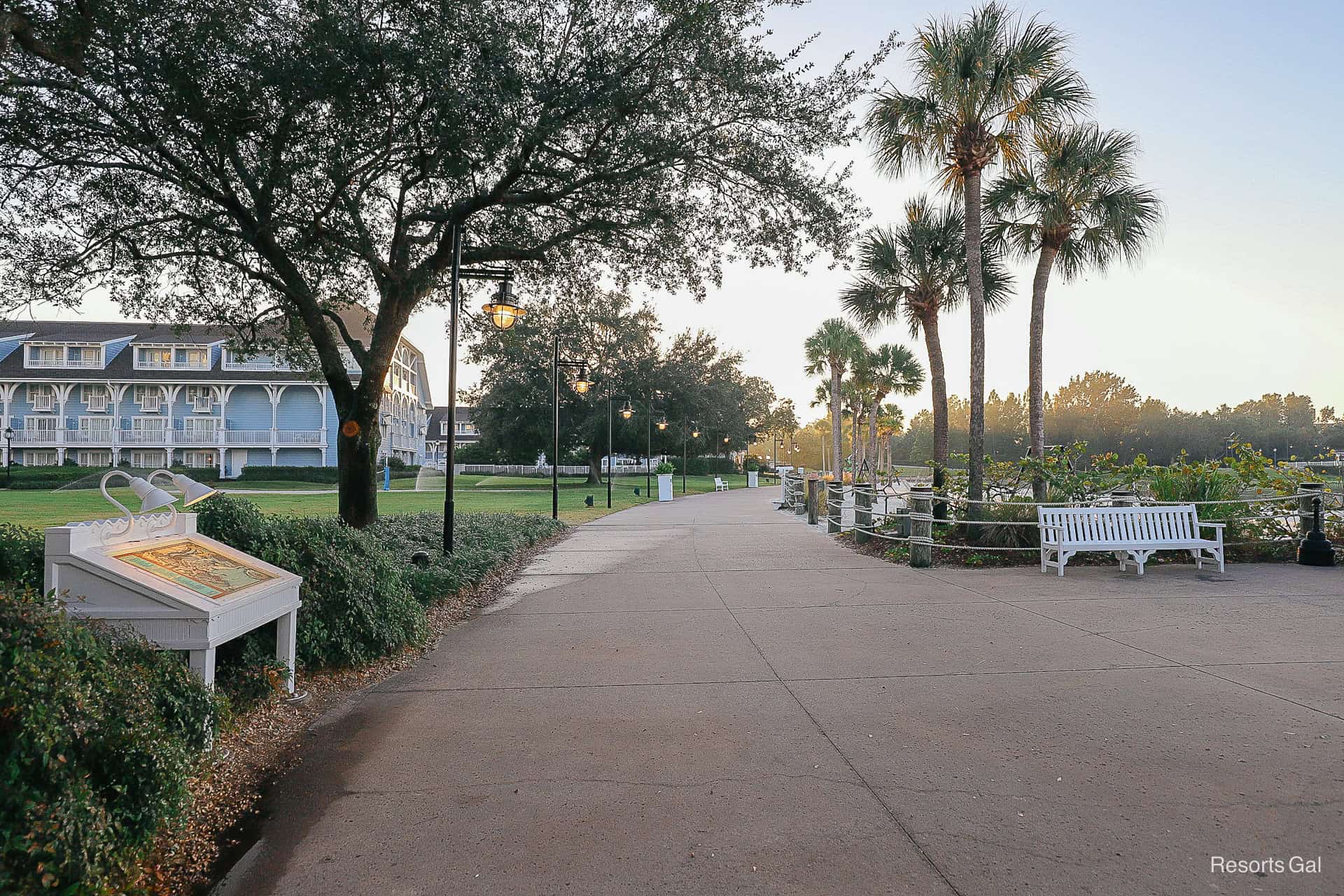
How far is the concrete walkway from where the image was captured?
9.96 feet

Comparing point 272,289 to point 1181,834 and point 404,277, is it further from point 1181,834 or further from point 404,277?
point 1181,834

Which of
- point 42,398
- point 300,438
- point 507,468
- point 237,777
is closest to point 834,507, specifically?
Result: point 237,777

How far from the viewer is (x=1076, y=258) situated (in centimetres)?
1667

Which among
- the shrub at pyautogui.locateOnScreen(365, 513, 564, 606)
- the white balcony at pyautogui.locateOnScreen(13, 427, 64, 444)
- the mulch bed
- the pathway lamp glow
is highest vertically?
the pathway lamp glow

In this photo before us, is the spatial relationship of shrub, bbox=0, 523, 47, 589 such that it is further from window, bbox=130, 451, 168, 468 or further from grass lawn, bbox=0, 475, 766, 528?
window, bbox=130, 451, 168, 468

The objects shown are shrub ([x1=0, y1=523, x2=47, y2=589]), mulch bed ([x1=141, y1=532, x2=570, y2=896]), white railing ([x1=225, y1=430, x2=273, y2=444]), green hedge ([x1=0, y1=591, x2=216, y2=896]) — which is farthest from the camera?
white railing ([x1=225, y1=430, x2=273, y2=444])

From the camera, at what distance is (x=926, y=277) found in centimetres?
2091

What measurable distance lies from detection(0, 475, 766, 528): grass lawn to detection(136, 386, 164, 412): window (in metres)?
9.35

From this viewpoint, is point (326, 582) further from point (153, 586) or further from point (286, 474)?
point (286, 474)

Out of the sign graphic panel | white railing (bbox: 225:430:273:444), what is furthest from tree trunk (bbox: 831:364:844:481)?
white railing (bbox: 225:430:273:444)

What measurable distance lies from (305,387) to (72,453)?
15.1 metres

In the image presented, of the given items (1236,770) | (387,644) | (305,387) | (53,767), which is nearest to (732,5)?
(387,644)

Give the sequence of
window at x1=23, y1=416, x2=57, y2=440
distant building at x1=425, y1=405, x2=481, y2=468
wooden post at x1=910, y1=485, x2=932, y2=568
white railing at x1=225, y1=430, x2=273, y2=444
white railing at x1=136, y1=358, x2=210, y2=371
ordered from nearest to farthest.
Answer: wooden post at x1=910, y1=485, x2=932, y2=568, window at x1=23, y1=416, x2=57, y2=440, white railing at x1=136, y1=358, x2=210, y2=371, white railing at x1=225, y1=430, x2=273, y2=444, distant building at x1=425, y1=405, x2=481, y2=468

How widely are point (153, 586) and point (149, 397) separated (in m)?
55.8
